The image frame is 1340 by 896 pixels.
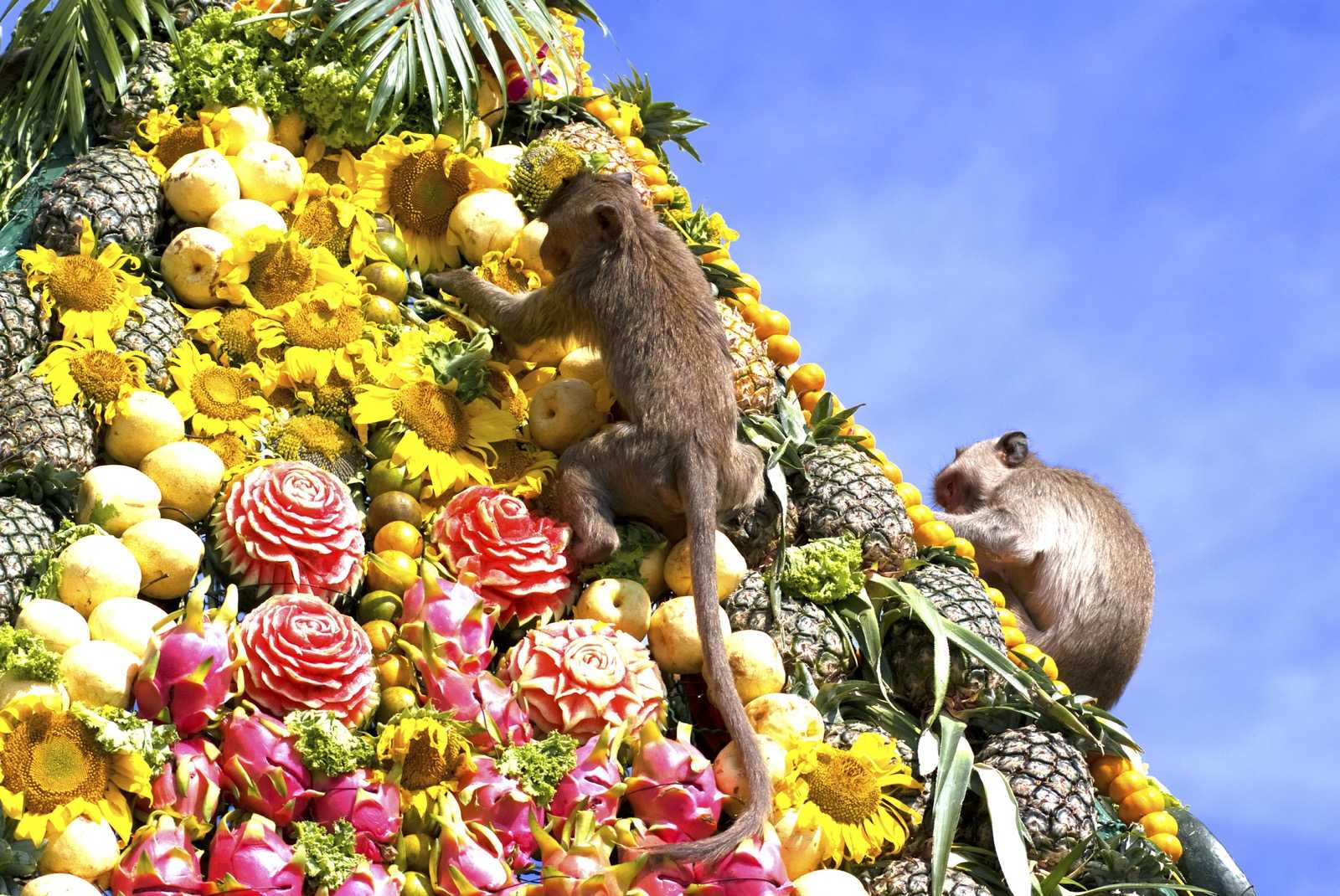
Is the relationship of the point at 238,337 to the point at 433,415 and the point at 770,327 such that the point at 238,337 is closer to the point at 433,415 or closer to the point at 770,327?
the point at 433,415

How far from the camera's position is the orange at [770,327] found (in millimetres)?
6711

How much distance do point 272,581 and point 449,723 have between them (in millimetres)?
836

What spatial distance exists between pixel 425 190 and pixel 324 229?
0.45 meters

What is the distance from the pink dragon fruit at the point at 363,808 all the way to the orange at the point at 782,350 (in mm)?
2586

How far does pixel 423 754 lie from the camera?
494cm

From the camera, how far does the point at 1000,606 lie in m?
6.53

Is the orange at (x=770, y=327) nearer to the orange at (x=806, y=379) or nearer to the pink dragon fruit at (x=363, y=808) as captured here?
the orange at (x=806, y=379)

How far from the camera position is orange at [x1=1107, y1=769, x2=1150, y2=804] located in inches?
230

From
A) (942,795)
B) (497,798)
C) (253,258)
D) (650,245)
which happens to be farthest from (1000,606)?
(253,258)

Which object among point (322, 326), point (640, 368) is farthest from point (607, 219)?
point (322, 326)

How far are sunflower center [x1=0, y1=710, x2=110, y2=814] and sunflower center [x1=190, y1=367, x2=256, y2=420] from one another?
1420mm

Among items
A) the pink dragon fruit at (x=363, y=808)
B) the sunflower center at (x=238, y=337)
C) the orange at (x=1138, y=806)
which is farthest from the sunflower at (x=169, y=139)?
the orange at (x=1138, y=806)

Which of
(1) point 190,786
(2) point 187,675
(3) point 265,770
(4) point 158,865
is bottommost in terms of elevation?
(4) point 158,865

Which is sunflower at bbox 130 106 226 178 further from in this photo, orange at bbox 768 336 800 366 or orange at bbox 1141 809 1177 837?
orange at bbox 1141 809 1177 837
